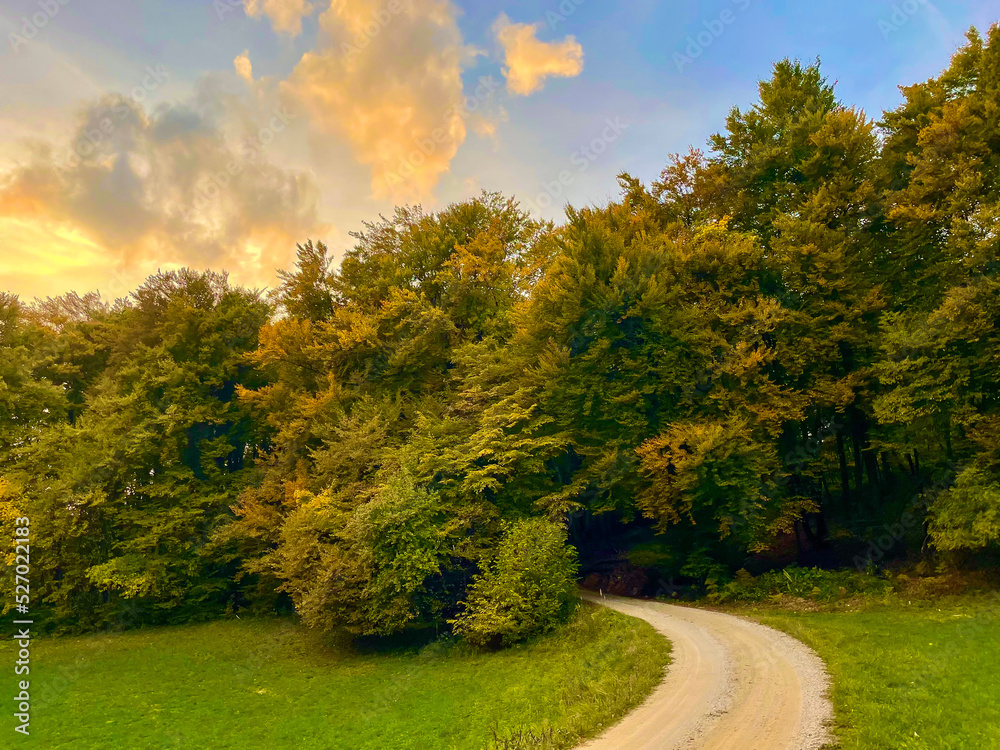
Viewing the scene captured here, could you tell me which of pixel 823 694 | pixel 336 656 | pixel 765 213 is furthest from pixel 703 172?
pixel 336 656

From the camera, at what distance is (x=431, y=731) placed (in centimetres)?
1292

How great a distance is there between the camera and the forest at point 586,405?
19781 mm

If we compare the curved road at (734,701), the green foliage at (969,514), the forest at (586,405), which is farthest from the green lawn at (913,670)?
the forest at (586,405)

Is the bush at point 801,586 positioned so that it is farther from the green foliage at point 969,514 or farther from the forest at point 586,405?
the green foliage at point 969,514

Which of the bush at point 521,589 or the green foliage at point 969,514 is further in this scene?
the bush at point 521,589

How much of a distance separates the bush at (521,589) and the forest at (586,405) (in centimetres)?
10

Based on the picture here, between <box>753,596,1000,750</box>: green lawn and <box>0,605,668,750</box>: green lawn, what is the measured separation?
3.97 metres

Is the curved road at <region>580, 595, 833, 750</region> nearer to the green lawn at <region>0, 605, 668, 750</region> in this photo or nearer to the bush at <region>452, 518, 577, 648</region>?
the green lawn at <region>0, 605, 668, 750</region>

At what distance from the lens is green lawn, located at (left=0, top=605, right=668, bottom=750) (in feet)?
41.7

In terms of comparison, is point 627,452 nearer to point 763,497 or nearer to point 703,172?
point 763,497

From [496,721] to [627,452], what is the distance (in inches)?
497

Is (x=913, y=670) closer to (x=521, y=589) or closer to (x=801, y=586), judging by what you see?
(x=801, y=586)

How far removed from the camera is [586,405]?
78.0 feet

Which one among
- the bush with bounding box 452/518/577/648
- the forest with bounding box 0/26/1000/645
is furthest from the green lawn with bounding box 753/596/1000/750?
the bush with bounding box 452/518/577/648
